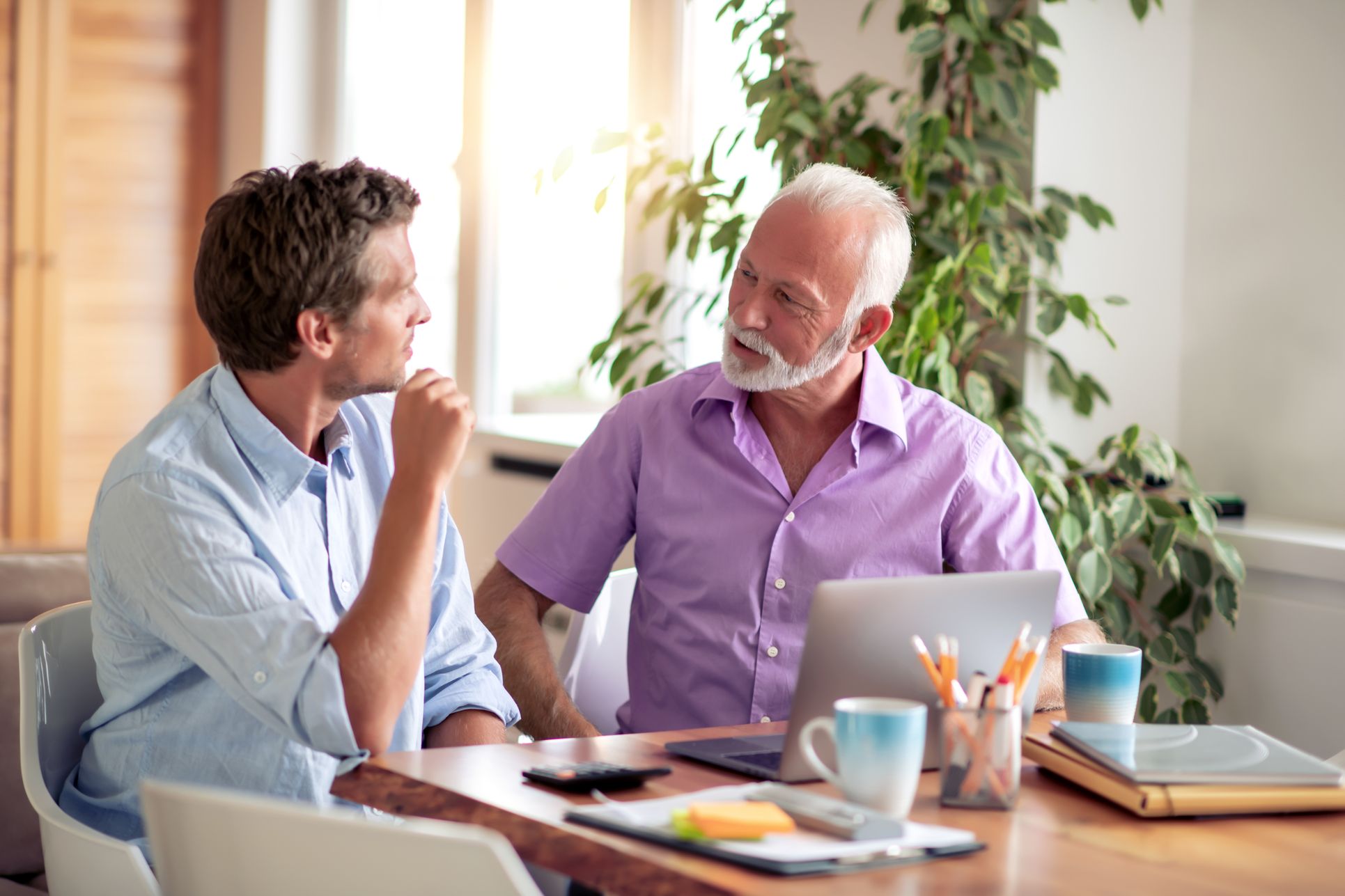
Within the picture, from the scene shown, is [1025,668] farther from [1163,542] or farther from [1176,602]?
[1176,602]

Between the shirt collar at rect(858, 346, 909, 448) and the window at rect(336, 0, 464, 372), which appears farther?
the window at rect(336, 0, 464, 372)

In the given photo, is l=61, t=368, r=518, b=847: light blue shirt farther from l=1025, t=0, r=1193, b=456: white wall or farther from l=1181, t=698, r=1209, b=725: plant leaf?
l=1025, t=0, r=1193, b=456: white wall

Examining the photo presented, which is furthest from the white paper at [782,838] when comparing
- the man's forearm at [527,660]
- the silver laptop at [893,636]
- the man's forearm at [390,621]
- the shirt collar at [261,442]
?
the man's forearm at [527,660]

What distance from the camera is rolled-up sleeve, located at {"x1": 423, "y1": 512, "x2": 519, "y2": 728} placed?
1803mm

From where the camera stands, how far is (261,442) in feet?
5.12

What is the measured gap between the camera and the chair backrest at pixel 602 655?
7.06 feet

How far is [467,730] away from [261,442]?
462 mm

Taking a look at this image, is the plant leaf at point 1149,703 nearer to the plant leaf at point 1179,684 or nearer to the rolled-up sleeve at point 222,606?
the plant leaf at point 1179,684

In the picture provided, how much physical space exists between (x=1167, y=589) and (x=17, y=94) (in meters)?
4.56

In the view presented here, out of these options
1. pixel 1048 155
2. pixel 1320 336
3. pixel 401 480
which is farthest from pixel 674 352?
pixel 401 480

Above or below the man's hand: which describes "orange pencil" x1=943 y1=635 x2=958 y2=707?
below

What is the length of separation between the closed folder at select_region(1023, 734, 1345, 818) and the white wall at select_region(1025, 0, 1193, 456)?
149cm

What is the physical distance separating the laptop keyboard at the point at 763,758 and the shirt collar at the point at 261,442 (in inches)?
22.4

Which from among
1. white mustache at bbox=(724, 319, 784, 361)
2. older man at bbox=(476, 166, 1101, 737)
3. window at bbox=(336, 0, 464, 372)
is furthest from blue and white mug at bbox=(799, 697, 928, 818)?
window at bbox=(336, 0, 464, 372)
